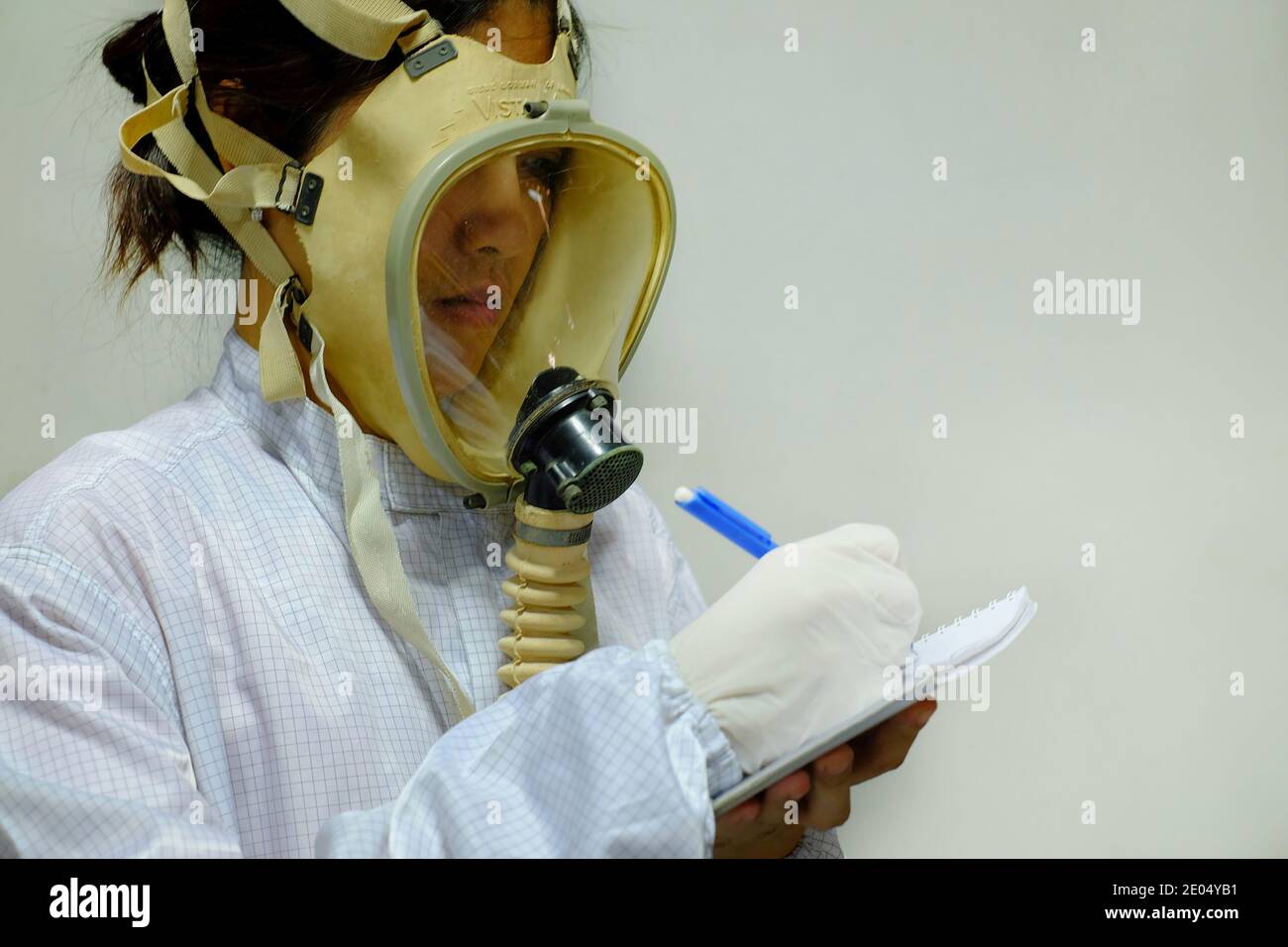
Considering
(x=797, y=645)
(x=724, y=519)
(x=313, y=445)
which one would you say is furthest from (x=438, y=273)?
(x=797, y=645)

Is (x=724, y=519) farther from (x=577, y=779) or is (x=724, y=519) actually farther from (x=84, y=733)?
(x=84, y=733)

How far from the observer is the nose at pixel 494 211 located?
1.09 metres

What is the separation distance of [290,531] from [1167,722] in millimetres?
1115

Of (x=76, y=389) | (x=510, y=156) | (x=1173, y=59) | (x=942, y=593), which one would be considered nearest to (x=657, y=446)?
(x=942, y=593)

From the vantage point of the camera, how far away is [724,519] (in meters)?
1.01

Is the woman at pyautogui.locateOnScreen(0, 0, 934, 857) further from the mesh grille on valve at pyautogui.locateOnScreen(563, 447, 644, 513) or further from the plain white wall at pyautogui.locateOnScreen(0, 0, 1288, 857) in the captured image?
the plain white wall at pyautogui.locateOnScreen(0, 0, 1288, 857)

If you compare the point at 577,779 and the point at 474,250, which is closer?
the point at 577,779

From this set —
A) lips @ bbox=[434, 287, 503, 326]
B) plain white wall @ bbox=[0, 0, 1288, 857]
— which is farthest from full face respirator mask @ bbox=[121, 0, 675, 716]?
plain white wall @ bbox=[0, 0, 1288, 857]

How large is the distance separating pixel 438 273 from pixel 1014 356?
2.60ft

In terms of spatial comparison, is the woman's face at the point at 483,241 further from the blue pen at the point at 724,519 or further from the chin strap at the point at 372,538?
the blue pen at the point at 724,519

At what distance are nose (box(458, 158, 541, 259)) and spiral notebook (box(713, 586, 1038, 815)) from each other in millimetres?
508
